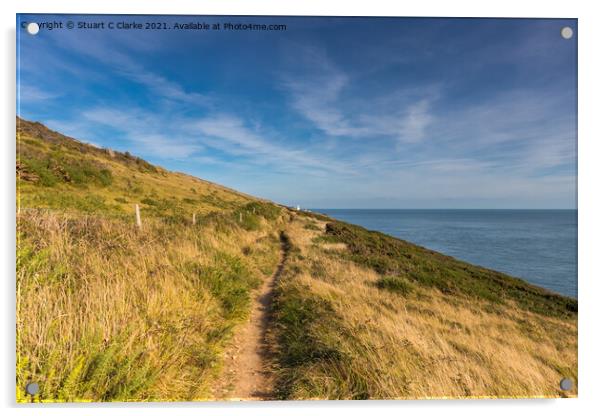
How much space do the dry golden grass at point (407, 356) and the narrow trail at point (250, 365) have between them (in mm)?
283

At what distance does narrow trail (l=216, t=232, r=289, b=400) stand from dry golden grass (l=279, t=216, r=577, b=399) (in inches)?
11.1

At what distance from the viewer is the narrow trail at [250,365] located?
3.23 m

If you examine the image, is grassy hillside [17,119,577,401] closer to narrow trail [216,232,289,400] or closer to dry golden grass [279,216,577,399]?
dry golden grass [279,216,577,399]

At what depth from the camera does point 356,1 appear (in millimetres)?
3902

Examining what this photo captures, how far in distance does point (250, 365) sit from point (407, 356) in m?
2.08

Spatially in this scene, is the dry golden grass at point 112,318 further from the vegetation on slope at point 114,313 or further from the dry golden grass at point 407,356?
the dry golden grass at point 407,356

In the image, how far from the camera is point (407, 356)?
350 cm

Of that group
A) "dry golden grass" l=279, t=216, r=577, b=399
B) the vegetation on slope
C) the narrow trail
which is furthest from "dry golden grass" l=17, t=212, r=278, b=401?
"dry golden grass" l=279, t=216, r=577, b=399

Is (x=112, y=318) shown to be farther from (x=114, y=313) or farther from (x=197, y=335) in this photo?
(x=197, y=335)

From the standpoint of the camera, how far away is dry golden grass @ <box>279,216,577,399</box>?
10.4 feet

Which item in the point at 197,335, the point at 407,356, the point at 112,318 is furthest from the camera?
the point at 197,335

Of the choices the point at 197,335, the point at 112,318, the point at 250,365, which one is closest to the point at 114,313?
the point at 112,318

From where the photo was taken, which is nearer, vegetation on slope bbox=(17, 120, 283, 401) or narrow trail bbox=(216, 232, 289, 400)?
vegetation on slope bbox=(17, 120, 283, 401)
